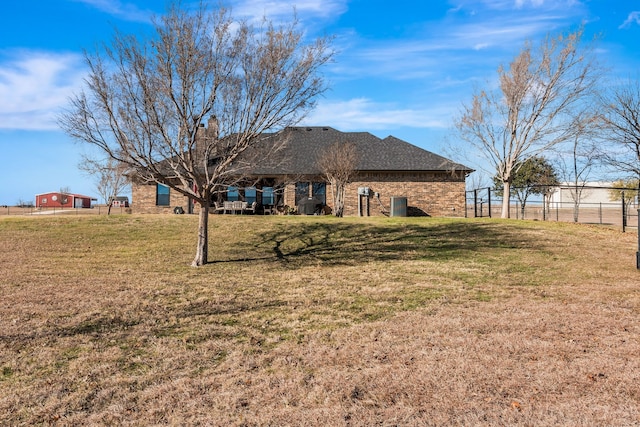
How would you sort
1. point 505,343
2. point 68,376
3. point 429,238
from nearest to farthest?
point 68,376
point 505,343
point 429,238

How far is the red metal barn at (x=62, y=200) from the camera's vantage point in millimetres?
69213

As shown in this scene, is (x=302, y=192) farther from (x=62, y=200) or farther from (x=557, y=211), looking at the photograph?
(x=62, y=200)

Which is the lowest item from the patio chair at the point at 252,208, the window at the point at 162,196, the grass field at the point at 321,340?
the grass field at the point at 321,340

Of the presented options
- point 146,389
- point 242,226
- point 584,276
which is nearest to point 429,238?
point 584,276

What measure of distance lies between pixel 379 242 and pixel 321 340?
33.0ft

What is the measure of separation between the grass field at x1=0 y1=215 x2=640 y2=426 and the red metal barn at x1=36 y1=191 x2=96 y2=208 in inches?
2526

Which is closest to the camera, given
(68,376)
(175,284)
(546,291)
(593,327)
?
A: (68,376)

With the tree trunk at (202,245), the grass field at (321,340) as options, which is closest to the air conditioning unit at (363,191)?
the grass field at (321,340)

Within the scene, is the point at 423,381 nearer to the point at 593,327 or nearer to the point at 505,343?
the point at 505,343

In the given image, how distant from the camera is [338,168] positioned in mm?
23422

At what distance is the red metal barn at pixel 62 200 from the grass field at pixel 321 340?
210ft

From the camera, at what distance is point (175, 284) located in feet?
30.6

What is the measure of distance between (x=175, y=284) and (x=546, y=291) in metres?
7.20

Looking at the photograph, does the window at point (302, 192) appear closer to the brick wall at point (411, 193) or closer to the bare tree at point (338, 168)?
the brick wall at point (411, 193)
